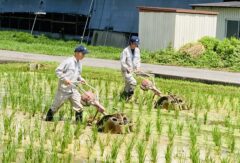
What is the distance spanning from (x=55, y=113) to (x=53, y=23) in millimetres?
29149

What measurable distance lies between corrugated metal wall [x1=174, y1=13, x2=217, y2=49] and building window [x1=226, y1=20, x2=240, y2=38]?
38.8 inches

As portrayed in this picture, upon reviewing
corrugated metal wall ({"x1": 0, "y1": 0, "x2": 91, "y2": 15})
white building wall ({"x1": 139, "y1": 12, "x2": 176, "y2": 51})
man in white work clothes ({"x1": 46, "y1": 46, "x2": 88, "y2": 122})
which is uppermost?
corrugated metal wall ({"x1": 0, "y1": 0, "x2": 91, "y2": 15})

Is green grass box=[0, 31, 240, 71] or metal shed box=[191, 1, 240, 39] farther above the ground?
metal shed box=[191, 1, 240, 39]

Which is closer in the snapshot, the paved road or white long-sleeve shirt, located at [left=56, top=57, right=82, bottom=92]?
white long-sleeve shirt, located at [left=56, top=57, right=82, bottom=92]

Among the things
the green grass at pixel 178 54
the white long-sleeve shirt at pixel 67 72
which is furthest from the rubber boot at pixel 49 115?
the green grass at pixel 178 54

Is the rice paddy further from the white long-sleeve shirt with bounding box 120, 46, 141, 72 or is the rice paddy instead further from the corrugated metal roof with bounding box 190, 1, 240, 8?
the corrugated metal roof with bounding box 190, 1, 240, 8

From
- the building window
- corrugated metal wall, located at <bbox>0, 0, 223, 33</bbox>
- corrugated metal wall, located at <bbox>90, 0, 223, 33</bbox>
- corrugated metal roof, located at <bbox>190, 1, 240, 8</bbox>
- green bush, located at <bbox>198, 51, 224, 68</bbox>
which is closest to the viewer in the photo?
green bush, located at <bbox>198, 51, 224, 68</bbox>

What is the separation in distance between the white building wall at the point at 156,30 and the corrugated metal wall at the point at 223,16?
3.22 meters

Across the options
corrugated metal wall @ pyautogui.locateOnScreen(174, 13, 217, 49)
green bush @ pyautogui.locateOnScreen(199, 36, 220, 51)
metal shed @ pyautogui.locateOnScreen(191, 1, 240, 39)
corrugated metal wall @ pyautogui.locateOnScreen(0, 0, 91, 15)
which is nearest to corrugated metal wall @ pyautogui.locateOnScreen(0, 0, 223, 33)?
corrugated metal wall @ pyautogui.locateOnScreen(0, 0, 91, 15)

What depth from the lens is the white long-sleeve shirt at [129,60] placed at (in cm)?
1530

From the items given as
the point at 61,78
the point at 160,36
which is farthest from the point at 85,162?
the point at 160,36

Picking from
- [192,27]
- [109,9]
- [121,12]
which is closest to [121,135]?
[192,27]

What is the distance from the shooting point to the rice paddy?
944 cm

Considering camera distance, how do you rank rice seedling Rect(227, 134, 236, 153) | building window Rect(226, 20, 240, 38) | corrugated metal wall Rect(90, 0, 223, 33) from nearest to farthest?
1. rice seedling Rect(227, 134, 236, 153)
2. building window Rect(226, 20, 240, 38)
3. corrugated metal wall Rect(90, 0, 223, 33)
